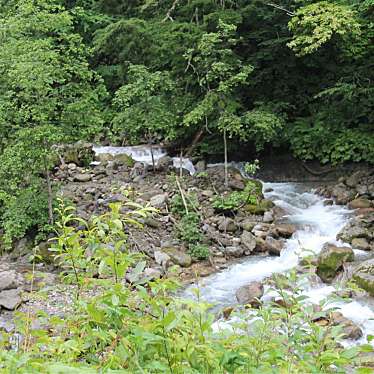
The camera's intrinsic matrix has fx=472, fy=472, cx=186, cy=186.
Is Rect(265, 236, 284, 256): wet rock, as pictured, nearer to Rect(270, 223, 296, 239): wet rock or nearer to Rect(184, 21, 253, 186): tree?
Rect(270, 223, 296, 239): wet rock

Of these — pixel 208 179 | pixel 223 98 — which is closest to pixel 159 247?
pixel 208 179

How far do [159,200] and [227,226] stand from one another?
171 centimetres

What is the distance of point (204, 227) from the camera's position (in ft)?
33.5

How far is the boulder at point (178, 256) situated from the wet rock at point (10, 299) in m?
2.88

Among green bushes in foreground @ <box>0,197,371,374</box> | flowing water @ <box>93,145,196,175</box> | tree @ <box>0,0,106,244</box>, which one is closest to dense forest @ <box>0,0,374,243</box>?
tree @ <box>0,0,106,244</box>

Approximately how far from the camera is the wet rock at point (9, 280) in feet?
26.5

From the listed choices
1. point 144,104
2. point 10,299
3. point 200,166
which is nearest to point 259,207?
point 200,166

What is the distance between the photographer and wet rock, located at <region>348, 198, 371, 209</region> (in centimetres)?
1102

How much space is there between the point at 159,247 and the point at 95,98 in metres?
3.52

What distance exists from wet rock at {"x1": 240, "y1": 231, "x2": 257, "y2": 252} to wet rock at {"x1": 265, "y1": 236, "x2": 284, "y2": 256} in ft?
0.93

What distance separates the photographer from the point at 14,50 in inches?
364

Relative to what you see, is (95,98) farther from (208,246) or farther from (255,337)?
(255,337)

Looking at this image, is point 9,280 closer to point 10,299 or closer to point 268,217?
point 10,299

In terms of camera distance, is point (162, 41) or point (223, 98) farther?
point (162, 41)
